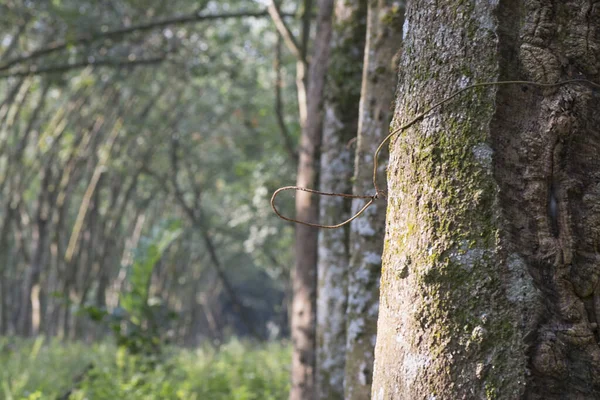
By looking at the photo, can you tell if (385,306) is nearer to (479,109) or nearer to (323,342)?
(479,109)

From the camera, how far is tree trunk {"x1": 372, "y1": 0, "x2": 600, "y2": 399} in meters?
1.79

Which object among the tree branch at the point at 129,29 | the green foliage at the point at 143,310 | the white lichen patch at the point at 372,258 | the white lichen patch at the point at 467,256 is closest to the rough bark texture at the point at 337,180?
the white lichen patch at the point at 372,258

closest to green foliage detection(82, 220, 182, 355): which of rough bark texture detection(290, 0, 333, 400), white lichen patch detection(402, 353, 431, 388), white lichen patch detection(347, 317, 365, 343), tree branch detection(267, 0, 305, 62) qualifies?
tree branch detection(267, 0, 305, 62)

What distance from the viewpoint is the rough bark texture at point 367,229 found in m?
3.97

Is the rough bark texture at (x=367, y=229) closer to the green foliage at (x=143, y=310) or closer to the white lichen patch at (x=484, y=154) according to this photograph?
the white lichen patch at (x=484, y=154)

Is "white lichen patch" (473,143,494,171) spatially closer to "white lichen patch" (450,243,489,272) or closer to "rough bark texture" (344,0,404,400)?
"white lichen patch" (450,243,489,272)

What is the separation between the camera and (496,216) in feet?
6.14

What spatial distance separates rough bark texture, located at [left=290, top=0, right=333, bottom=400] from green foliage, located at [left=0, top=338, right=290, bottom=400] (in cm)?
170

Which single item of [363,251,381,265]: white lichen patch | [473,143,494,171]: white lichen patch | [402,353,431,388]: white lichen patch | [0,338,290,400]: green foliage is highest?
[473,143,494,171]: white lichen patch

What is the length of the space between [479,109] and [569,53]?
315 millimetres

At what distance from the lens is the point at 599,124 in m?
1.97

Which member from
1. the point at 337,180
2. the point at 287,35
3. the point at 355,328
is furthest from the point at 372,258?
the point at 287,35

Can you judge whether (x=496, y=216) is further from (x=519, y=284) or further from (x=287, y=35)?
(x=287, y=35)

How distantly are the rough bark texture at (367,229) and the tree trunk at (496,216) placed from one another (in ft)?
6.40
